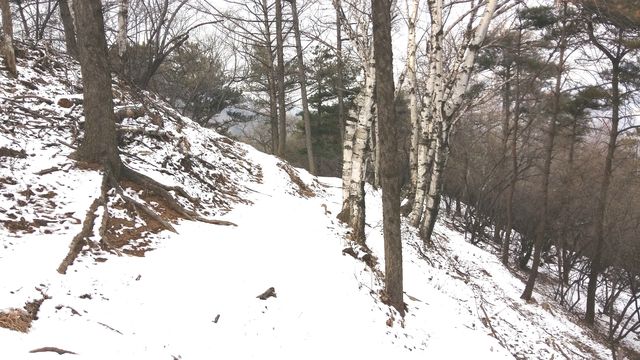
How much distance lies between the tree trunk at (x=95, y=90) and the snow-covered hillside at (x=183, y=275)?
28 centimetres

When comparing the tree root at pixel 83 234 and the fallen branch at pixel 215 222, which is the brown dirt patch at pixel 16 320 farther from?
the fallen branch at pixel 215 222

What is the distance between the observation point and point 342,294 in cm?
556

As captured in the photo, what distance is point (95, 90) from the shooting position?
593 cm

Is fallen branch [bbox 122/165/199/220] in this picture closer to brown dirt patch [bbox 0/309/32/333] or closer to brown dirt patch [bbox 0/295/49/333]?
brown dirt patch [bbox 0/295/49/333]

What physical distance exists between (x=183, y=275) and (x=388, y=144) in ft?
9.28

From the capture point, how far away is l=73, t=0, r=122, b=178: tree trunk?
5793 mm

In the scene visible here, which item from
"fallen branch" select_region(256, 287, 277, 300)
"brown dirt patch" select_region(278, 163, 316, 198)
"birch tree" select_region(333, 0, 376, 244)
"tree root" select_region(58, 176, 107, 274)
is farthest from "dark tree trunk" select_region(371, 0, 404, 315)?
"brown dirt patch" select_region(278, 163, 316, 198)

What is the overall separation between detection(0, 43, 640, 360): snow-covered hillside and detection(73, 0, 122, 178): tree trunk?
0.92ft

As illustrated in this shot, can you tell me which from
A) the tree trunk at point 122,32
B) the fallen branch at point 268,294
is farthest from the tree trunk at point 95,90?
the tree trunk at point 122,32

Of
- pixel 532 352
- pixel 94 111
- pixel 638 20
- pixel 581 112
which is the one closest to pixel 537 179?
pixel 581 112

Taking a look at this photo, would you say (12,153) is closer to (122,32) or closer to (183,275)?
(183,275)

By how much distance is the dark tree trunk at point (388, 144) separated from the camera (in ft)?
16.9

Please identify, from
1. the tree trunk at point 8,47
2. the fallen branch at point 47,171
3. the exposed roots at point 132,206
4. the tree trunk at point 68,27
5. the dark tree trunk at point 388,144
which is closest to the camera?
the exposed roots at point 132,206

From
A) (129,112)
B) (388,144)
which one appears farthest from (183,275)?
(129,112)
